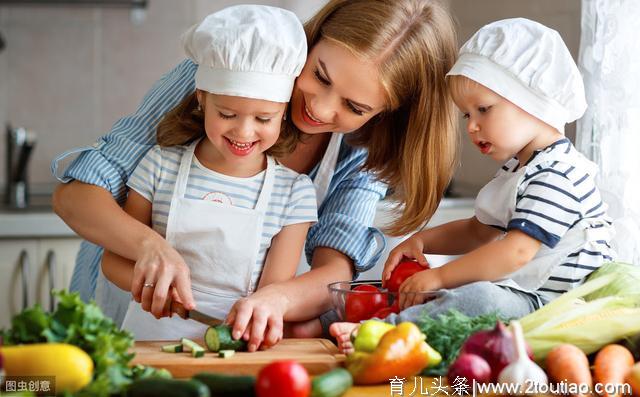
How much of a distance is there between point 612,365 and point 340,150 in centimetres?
86

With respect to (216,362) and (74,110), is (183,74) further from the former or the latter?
(74,110)

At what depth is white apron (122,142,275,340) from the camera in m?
1.57

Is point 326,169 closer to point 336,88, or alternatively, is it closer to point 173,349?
point 336,88

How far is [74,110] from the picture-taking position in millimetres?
3408

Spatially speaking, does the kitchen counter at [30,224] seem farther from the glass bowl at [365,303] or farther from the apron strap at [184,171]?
the glass bowl at [365,303]

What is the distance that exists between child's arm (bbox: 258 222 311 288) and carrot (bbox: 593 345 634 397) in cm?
62

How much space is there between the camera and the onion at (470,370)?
1.04m

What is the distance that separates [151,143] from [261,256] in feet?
1.04

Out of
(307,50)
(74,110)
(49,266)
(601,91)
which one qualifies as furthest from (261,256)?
(74,110)

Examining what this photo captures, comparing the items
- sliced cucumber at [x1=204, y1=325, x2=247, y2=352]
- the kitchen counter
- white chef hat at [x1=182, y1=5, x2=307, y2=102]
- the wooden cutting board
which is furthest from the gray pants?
the kitchen counter

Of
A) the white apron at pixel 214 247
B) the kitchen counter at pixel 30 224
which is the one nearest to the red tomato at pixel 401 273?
the white apron at pixel 214 247

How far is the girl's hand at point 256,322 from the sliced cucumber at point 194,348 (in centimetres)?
6

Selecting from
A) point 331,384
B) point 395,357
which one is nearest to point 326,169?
point 395,357

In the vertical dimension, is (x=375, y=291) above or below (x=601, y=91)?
below
